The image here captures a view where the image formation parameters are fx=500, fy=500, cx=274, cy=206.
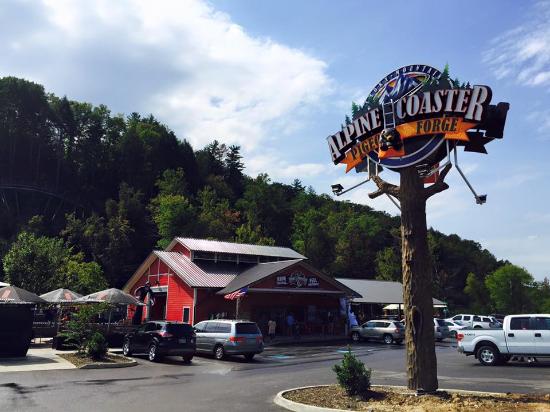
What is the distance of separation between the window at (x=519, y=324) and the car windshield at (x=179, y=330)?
41.5 ft

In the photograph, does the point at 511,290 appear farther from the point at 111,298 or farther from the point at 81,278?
the point at 111,298

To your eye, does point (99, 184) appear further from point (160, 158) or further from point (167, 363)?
point (167, 363)

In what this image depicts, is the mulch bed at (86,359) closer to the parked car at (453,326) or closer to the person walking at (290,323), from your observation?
the person walking at (290,323)

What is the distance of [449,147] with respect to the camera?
40.7 feet

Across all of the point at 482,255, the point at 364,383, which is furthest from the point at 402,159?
the point at 482,255

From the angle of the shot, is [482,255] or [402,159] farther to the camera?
[482,255]

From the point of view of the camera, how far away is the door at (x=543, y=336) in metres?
18.0

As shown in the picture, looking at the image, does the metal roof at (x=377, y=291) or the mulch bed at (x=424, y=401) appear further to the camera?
the metal roof at (x=377, y=291)

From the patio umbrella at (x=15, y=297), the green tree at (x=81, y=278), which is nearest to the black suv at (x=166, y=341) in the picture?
the patio umbrella at (x=15, y=297)

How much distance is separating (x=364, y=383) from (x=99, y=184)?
268ft

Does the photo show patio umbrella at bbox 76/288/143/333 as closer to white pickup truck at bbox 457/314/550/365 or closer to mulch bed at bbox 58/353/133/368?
mulch bed at bbox 58/353/133/368

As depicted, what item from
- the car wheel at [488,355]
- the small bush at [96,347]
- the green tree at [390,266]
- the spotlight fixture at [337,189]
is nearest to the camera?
the spotlight fixture at [337,189]

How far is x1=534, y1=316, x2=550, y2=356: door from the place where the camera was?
18.0m

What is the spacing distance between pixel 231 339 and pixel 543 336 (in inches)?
479
